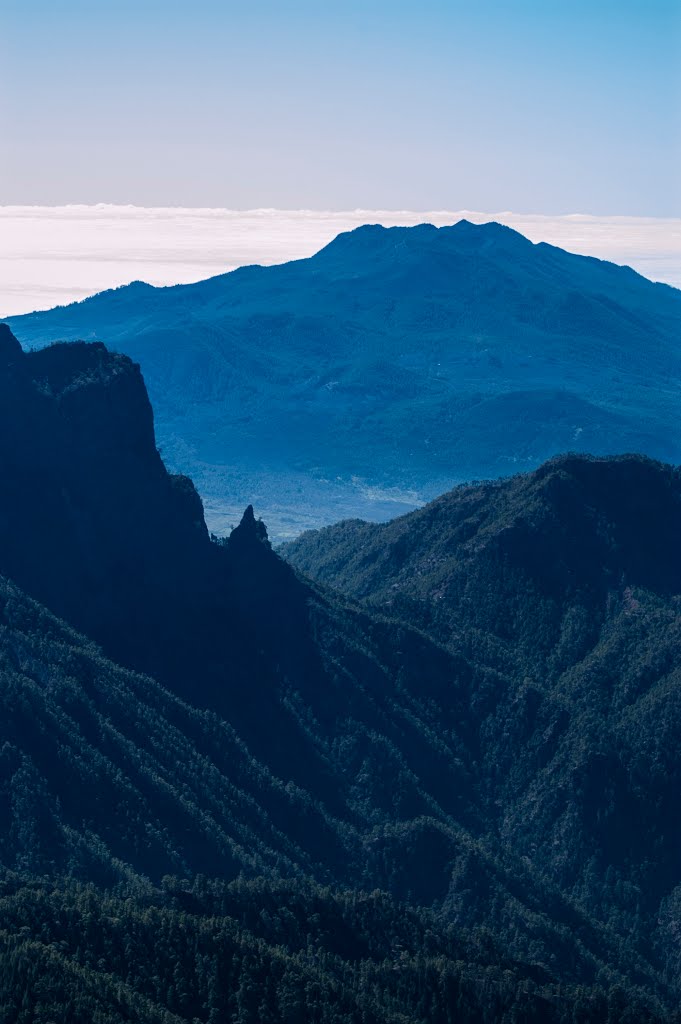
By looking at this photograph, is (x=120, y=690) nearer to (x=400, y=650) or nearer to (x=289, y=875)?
(x=289, y=875)

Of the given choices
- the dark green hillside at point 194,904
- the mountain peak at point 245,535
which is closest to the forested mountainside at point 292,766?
the dark green hillside at point 194,904

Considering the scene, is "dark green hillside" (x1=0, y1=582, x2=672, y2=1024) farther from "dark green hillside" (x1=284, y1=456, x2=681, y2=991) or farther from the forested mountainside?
"dark green hillside" (x1=284, y1=456, x2=681, y2=991)

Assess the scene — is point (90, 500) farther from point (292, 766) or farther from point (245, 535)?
point (292, 766)

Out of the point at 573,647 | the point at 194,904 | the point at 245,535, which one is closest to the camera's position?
the point at 194,904

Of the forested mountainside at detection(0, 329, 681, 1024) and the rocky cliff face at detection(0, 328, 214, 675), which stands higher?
the rocky cliff face at detection(0, 328, 214, 675)

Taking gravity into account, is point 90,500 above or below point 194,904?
above

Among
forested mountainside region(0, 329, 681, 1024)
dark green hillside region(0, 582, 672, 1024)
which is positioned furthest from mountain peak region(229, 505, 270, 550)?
dark green hillside region(0, 582, 672, 1024)

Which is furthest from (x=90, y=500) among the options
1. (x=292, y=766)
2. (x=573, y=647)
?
(x=573, y=647)

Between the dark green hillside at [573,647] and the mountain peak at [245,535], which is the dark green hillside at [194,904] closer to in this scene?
the dark green hillside at [573,647]
